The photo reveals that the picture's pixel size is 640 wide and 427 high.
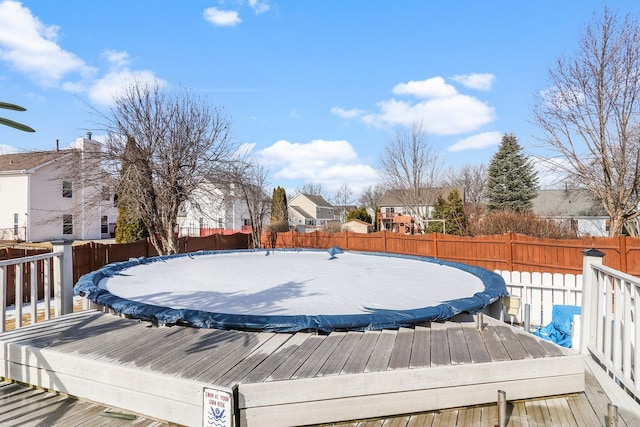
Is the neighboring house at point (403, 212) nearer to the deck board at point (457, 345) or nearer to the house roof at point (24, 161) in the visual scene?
the deck board at point (457, 345)

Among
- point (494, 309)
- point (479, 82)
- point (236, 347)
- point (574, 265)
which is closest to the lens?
point (236, 347)

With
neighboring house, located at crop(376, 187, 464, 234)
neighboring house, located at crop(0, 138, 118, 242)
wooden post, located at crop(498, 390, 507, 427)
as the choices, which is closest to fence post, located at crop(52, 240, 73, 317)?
wooden post, located at crop(498, 390, 507, 427)

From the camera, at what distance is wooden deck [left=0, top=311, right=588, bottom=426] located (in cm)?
174

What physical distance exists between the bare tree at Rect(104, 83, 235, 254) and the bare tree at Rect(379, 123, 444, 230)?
11341 millimetres

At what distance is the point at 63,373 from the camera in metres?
2.08

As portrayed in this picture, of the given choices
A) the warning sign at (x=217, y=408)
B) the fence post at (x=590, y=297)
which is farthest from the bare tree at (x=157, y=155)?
the fence post at (x=590, y=297)

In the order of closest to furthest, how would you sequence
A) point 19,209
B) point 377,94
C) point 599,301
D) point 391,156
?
point 599,301, point 377,94, point 19,209, point 391,156

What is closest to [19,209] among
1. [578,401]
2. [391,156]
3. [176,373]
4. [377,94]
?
[377,94]

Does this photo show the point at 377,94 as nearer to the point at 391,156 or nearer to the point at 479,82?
the point at 479,82

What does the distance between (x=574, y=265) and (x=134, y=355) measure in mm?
8200

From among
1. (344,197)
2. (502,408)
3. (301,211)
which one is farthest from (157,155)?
(344,197)

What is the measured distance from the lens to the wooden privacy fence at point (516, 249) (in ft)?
22.5

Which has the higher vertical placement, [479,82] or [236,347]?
[479,82]

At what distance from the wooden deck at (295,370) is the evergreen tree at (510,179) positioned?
720 inches
